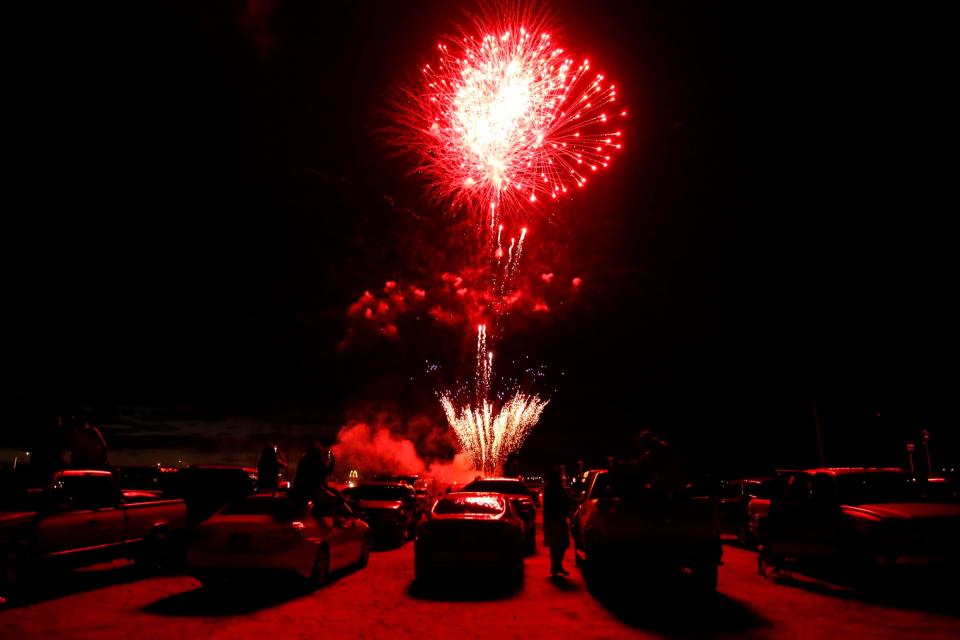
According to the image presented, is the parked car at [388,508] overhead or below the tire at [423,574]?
overhead

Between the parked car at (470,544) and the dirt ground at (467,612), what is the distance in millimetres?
374

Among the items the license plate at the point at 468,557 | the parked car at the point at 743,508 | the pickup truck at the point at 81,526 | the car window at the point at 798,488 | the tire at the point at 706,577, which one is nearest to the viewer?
the pickup truck at the point at 81,526

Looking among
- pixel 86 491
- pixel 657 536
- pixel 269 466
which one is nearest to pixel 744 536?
pixel 657 536

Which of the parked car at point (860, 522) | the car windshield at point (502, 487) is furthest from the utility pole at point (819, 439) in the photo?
the parked car at point (860, 522)

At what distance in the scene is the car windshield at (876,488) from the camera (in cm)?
1055

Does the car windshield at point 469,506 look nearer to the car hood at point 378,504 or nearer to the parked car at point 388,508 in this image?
the parked car at point 388,508

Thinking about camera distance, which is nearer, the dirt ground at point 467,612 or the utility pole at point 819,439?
the dirt ground at point 467,612

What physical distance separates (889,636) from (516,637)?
12.2ft

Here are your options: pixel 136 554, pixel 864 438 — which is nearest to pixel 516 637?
pixel 136 554

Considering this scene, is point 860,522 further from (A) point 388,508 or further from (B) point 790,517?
(A) point 388,508

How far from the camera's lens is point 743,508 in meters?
17.2

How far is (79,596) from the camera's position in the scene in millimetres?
9828

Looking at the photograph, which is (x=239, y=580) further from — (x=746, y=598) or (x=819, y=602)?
(x=819, y=602)

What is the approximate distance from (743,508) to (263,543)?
1193cm
